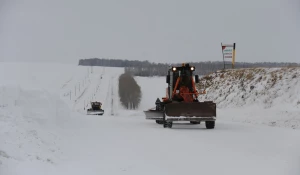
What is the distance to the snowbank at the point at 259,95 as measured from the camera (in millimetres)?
22250

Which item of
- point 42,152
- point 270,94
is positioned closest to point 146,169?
point 42,152

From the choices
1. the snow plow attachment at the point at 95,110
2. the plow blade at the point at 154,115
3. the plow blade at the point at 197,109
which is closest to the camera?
the plow blade at the point at 197,109

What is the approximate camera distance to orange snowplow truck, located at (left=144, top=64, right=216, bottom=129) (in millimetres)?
17281

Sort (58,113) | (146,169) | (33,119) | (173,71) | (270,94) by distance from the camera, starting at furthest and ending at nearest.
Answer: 1. (270,94)
2. (173,71)
3. (58,113)
4. (33,119)
5. (146,169)

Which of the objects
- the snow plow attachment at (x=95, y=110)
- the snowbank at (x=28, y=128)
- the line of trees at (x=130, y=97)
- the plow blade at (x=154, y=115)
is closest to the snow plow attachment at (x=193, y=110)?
the plow blade at (x=154, y=115)

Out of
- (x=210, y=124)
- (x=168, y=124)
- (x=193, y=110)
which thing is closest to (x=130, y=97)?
(x=168, y=124)

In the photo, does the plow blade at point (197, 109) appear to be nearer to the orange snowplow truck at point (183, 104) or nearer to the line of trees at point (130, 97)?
the orange snowplow truck at point (183, 104)

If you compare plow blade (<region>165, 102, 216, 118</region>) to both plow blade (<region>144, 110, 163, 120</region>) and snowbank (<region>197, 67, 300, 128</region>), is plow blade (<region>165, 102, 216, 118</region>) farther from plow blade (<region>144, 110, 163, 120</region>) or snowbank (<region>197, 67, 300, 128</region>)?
snowbank (<region>197, 67, 300, 128</region>)

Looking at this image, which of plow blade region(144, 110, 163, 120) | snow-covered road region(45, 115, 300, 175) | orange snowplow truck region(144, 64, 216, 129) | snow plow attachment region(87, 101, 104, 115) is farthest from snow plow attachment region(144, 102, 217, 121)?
snow plow attachment region(87, 101, 104, 115)

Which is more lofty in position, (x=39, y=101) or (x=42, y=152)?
(x=39, y=101)

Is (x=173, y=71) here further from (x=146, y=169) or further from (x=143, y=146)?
(x=146, y=169)

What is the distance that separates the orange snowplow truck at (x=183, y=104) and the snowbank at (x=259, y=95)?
482cm

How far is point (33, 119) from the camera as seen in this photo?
419 inches

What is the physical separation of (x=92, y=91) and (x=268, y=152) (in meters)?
65.8
